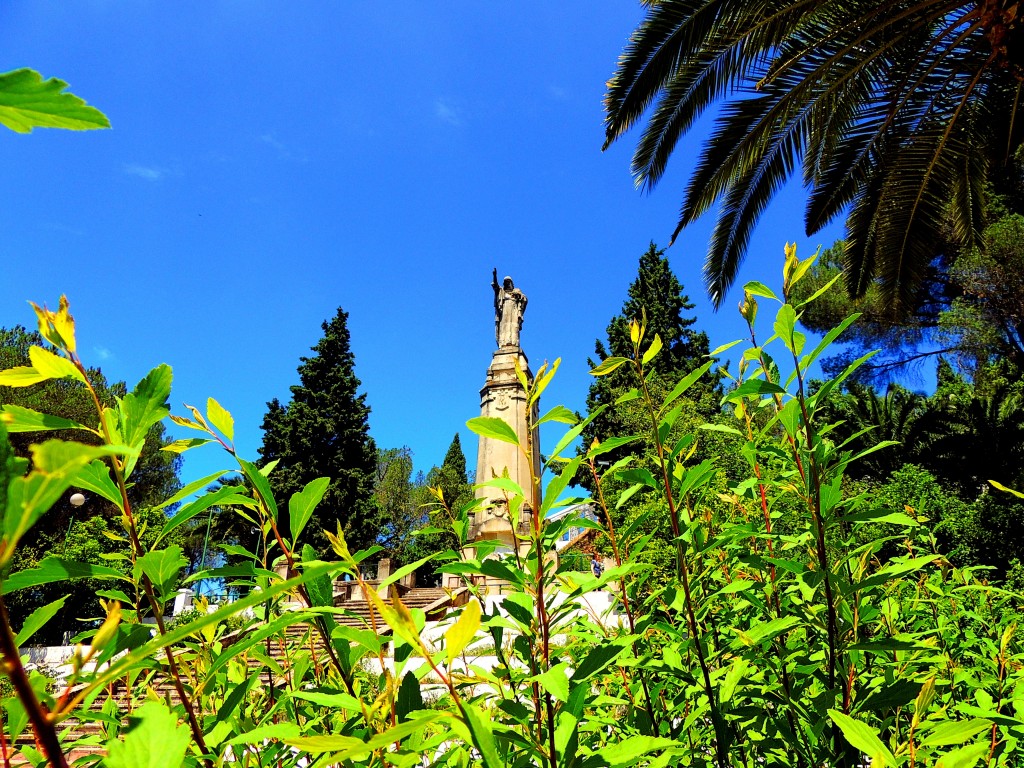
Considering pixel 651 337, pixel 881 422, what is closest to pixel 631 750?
pixel 881 422

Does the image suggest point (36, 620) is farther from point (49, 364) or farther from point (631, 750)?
point (631, 750)

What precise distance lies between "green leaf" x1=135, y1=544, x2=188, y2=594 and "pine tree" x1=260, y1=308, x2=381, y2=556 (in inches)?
866

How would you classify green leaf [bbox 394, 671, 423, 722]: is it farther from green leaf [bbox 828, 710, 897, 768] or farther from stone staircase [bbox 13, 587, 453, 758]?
green leaf [bbox 828, 710, 897, 768]

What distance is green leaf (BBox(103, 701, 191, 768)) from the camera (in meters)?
0.39

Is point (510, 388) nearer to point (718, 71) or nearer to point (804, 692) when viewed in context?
point (718, 71)

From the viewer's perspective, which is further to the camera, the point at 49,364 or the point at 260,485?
the point at 260,485

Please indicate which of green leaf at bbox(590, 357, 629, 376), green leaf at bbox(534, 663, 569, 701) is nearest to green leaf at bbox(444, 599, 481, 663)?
green leaf at bbox(534, 663, 569, 701)

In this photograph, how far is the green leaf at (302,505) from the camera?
0.78m

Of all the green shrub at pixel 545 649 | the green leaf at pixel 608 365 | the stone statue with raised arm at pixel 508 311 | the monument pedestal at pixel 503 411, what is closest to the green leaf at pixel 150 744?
the green shrub at pixel 545 649

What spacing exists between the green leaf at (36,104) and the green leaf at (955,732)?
937 millimetres

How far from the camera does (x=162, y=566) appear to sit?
74 centimetres

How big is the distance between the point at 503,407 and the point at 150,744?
16658 millimetres

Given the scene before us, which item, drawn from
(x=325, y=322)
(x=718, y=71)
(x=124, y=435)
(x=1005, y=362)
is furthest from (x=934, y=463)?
(x=325, y=322)

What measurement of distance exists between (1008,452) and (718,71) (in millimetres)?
13286
